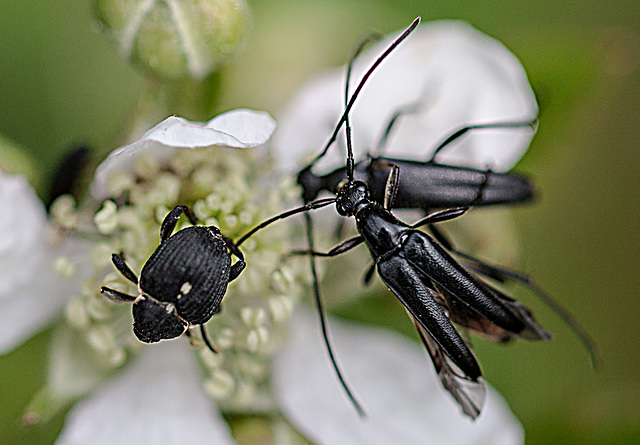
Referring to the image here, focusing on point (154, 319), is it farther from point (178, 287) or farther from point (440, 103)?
point (440, 103)

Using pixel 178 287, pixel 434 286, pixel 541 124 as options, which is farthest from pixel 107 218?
pixel 541 124

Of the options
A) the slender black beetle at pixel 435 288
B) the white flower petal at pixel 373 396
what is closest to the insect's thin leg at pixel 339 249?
the slender black beetle at pixel 435 288

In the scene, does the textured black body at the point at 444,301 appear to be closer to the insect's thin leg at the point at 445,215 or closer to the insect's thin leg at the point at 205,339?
the insect's thin leg at the point at 445,215

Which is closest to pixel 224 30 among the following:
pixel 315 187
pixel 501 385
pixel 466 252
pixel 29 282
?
pixel 315 187

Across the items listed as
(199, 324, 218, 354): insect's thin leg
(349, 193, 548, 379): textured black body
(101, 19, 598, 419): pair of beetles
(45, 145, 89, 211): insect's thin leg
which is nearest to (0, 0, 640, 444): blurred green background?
(45, 145, 89, 211): insect's thin leg

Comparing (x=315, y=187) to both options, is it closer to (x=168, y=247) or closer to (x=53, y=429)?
(x=168, y=247)

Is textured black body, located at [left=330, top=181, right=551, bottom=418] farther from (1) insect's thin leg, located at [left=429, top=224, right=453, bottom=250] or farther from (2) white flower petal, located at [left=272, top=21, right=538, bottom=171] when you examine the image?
(2) white flower petal, located at [left=272, top=21, right=538, bottom=171]

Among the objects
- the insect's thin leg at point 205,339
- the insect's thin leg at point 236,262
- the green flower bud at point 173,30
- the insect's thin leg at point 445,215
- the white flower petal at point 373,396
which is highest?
the green flower bud at point 173,30
